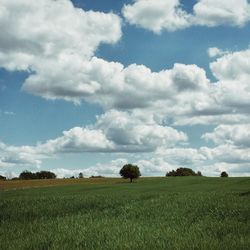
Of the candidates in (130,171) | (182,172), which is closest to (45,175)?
(182,172)

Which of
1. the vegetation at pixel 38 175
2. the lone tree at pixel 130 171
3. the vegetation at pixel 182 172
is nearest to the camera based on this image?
the lone tree at pixel 130 171

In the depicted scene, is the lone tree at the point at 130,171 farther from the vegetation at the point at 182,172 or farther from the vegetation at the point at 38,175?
the vegetation at the point at 38,175

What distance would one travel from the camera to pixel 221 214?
25.1 metres

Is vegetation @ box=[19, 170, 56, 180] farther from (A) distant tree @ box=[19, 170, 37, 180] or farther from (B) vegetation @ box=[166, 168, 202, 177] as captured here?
(B) vegetation @ box=[166, 168, 202, 177]

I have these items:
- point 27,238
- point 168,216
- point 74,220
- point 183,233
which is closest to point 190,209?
point 168,216

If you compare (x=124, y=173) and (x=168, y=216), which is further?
(x=124, y=173)

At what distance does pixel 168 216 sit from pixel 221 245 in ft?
32.8

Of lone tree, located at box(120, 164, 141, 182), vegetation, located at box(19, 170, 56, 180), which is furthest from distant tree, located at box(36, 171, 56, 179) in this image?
lone tree, located at box(120, 164, 141, 182)

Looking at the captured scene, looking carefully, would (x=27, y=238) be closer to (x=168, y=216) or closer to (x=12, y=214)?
(x=168, y=216)

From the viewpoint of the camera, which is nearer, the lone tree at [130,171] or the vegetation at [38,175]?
the lone tree at [130,171]

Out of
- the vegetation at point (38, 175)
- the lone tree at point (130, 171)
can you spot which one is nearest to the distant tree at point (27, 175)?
the vegetation at point (38, 175)

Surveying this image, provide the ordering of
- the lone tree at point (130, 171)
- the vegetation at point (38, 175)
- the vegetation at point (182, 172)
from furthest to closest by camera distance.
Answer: the vegetation at point (38, 175) → the vegetation at point (182, 172) → the lone tree at point (130, 171)

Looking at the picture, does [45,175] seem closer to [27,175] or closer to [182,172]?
[27,175]

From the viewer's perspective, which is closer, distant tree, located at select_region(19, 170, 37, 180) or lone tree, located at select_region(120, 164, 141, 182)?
lone tree, located at select_region(120, 164, 141, 182)
